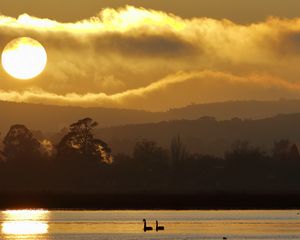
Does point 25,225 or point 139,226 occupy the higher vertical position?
point 25,225

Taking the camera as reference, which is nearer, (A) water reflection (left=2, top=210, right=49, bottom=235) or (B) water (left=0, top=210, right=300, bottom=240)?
(B) water (left=0, top=210, right=300, bottom=240)

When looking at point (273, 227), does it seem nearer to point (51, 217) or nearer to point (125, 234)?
point (125, 234)

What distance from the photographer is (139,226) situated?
14312 cm

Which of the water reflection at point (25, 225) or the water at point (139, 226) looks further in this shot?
the water reflection at point (25, 225)

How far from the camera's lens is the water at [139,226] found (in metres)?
Result: 124

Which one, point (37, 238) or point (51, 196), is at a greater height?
point (51, 196)

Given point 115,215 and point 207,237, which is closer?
point 207,237

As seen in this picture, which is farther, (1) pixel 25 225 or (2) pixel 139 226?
(1) pixel 25 225

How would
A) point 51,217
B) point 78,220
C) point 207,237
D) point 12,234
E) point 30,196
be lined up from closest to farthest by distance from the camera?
point 207,237 < point 12,234 < point 78,220 < point 51,217 < point 30,196

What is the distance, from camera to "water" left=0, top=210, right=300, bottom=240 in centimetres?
12356

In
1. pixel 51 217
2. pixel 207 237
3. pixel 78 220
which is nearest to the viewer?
pixel 207 237

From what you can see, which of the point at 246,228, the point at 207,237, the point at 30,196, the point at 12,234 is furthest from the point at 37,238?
the point at 30,196

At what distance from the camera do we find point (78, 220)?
155 m

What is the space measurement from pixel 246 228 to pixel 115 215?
1573 inches
